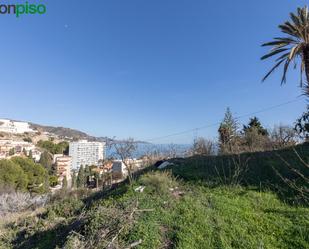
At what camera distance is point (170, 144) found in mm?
14156

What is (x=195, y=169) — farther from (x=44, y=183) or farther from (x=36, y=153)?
(x=36, y=153)

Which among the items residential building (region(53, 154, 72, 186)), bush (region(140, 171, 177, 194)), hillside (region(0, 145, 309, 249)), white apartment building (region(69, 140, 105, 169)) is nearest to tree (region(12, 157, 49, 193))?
residential building (region(53, 154, 72, 186))

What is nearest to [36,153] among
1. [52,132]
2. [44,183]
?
[44,183]

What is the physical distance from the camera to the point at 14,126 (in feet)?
291

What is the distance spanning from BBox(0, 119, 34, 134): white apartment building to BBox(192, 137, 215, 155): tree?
3528 inches

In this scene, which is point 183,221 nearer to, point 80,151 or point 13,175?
point 13,175

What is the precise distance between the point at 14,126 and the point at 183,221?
100905 mm

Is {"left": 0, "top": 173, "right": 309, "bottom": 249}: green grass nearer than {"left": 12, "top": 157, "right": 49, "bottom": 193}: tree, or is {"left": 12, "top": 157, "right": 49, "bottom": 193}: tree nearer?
{"left": 0, "top": 173, "right": 309, "bottom": 249}: green grass

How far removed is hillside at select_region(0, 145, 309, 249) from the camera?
3.18 meters

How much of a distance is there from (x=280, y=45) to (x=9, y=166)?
1277 inches

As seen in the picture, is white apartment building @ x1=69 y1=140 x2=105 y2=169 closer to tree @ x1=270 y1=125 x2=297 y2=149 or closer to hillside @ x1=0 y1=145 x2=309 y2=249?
tree @ x1=270 y1=125 x2=297 y2=149

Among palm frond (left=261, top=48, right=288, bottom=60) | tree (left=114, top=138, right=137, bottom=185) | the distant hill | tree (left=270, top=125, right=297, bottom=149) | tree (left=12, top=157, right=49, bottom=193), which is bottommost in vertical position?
tree (left=12, top=157, right=49, bottom=193)

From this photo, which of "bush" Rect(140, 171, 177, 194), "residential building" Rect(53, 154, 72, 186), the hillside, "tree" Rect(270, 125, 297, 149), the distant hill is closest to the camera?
the hillside

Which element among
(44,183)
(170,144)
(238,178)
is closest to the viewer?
(238,178)
